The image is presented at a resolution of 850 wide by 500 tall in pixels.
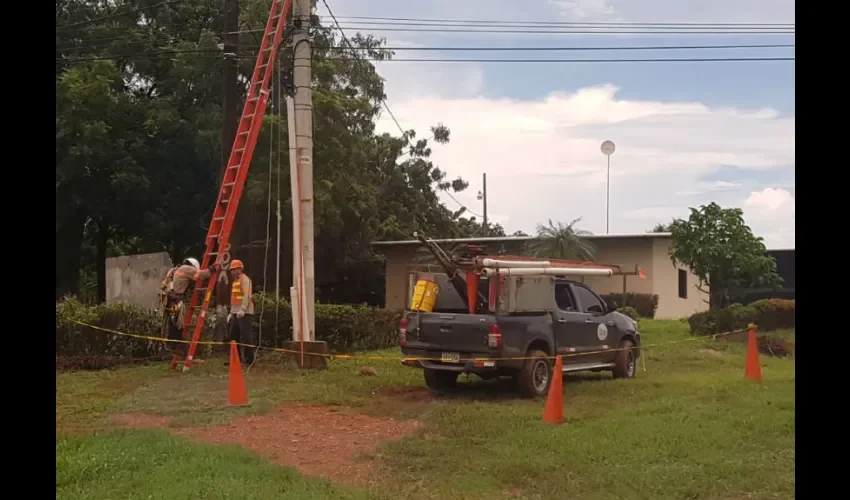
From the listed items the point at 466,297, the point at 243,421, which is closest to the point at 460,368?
the point at 466,297

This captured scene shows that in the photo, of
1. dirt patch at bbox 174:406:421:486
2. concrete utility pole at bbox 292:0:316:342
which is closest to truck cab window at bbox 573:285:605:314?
dirt patch at bbox 174:406:421:486

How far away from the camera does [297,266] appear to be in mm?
13727

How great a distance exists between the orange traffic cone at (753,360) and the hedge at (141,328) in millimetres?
7755

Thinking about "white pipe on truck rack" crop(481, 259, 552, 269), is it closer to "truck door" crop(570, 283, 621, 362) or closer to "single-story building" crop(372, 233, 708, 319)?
"truck door" crop(570, 283, 621, 362)

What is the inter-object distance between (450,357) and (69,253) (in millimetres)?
18613

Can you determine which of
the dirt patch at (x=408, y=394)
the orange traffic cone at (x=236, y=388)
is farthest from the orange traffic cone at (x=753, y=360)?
the orange traffic cone at (x=236, y=388)

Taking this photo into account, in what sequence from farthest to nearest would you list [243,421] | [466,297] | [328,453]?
[466,297] < [243,421] < [328,453]

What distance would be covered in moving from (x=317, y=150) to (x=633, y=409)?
14522 millimetres

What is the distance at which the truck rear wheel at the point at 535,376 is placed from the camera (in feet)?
35.9

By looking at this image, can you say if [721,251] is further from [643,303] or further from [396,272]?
[396,272]

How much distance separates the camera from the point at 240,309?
13.5m

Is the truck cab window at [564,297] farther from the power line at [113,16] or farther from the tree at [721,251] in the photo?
the power line at [113,16]

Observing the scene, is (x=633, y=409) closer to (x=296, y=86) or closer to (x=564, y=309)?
(x=564, y=309)

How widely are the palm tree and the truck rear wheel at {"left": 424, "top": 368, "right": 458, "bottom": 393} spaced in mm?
12179
